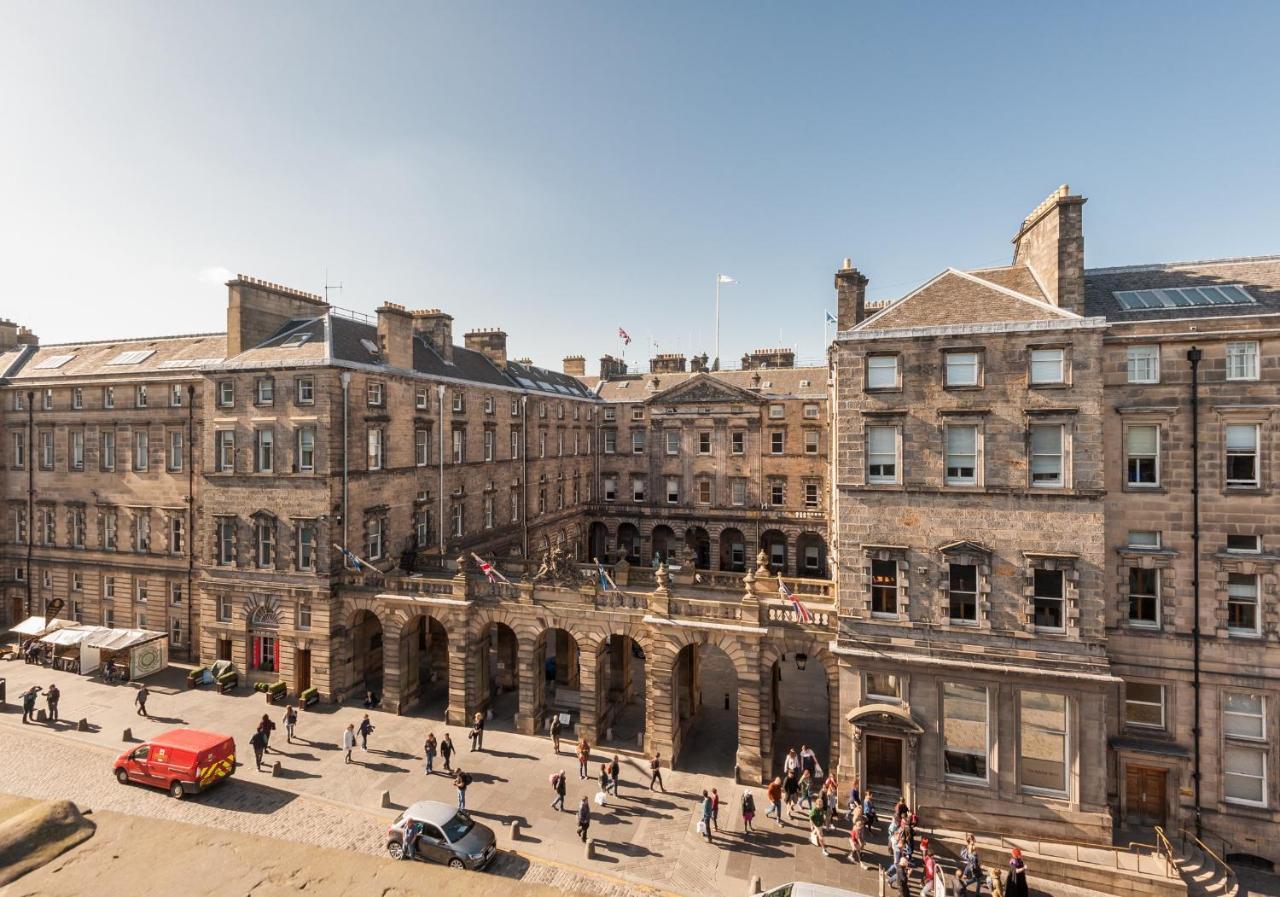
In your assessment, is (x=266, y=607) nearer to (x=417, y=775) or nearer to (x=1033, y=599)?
(x=417, y=775)

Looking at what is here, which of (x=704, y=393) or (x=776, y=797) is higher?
(x=704, y=393)

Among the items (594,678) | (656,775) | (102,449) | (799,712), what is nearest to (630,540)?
(799,712)

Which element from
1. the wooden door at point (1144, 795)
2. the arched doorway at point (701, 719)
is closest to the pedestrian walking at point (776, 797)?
the arched doorway at point (701, 719)

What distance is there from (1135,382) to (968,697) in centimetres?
1286

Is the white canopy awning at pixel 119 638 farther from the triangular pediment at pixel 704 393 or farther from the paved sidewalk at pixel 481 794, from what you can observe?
the triangular pediment at pixel 704 393

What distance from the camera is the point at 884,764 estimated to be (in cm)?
2312

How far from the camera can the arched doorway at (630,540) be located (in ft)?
199

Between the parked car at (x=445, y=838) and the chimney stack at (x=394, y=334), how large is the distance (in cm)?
2281

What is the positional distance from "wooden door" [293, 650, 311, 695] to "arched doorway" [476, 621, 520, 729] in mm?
9204

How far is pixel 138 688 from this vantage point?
3272 cm

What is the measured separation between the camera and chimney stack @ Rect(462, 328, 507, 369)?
163 feet

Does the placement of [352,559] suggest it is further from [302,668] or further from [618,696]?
[618,696]

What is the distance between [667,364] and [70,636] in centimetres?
5092

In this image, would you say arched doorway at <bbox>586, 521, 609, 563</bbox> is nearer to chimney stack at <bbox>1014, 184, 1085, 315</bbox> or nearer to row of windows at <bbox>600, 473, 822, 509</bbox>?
row of windows at <bbox>600, 473, 822, 509</bbox>
